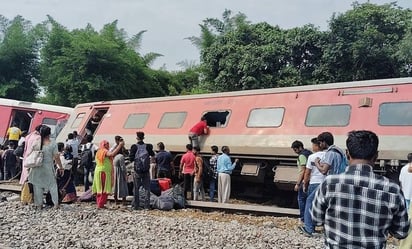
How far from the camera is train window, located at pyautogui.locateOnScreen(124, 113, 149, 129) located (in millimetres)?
14453

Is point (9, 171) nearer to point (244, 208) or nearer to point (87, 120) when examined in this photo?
point (87, 120)

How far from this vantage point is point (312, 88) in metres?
11.4

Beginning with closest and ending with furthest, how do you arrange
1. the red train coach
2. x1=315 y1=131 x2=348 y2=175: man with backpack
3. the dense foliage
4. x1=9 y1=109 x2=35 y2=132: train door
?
1. x1=315 y1=131 x2=348 y2=175: man with backpack
2. the red train coach
3. x1=9 y1=109 x2=35 y2=132: train door
4. the dense foliage

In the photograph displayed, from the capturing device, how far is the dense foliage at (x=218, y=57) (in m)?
22.4

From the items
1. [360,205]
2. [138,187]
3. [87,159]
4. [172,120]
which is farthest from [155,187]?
[360,205]

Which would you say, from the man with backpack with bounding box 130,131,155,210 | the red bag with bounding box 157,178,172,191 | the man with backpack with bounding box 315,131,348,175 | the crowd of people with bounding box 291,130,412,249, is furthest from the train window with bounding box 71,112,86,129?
the crowd of people with bounding box 291,130,412,249

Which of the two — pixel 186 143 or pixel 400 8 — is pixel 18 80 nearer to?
pixel 186 143

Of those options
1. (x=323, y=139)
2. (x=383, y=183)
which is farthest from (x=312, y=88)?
(x=383, y=183)

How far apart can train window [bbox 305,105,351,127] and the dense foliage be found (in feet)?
39.3

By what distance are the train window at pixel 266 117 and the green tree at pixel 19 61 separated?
19.4 m

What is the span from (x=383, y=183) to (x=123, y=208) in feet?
26.3

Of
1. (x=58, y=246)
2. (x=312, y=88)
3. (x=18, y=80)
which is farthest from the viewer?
(x=18, y=80)

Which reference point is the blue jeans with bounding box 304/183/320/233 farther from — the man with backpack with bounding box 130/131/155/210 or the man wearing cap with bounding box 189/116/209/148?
the man wearing cap with bounding box 189/116/209/148

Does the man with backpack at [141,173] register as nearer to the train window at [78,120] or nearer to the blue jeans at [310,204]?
the blue jeans at [310,204]
